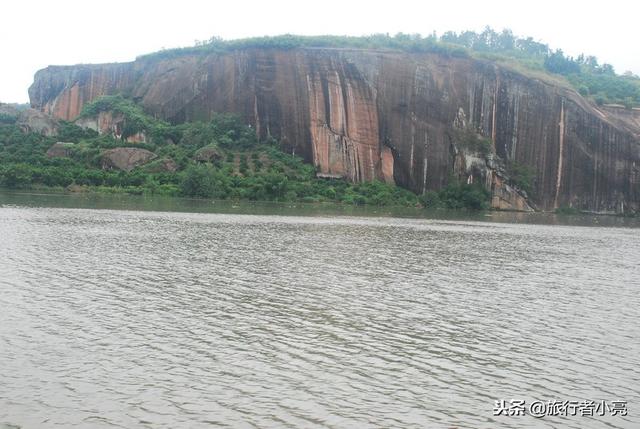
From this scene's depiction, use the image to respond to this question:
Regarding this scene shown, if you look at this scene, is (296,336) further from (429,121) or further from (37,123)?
(37,123)

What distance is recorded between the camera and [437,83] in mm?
76125

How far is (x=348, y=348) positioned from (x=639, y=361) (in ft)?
17.9

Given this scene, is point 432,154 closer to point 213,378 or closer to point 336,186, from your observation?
point 336,186

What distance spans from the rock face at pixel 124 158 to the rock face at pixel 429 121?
61.5 feet

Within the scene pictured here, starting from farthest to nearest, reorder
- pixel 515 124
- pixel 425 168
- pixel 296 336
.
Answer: pixel 515 124, pixel 425 168, pixel 296 336

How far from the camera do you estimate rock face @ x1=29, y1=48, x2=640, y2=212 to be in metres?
71.9

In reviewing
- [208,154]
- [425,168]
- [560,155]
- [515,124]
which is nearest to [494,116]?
[515,124]

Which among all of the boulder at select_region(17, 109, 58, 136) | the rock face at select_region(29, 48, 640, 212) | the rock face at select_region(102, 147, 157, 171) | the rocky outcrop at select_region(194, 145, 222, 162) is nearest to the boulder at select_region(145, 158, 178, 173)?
the rock face at select_region(102, 147, 157, 171)

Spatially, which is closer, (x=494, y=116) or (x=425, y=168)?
(x=425, y=168)

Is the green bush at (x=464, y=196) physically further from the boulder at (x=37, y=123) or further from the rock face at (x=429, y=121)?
the boulder at (x=37, y=123)

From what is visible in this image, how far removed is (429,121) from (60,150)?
44.2 m

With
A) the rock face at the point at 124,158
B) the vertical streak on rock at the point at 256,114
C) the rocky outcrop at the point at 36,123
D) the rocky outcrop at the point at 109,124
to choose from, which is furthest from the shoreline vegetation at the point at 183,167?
the vertical streak on rock at the point at 256,114

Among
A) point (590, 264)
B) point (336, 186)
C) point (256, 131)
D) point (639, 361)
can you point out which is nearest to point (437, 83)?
point (336, 186)

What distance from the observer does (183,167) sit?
68.7m
